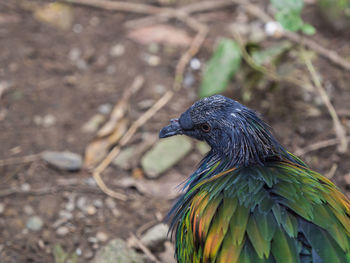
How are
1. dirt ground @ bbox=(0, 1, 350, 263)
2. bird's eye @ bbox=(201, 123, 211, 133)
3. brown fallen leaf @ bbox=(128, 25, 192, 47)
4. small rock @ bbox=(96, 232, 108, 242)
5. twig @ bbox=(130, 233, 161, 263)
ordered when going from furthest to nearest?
brown fallen leaf @ bbox=(128, 25, 192, 47) → dirt ground @ bbox=(0, 1, 350, 263) → small rock @ bbox=(96, 232, 108, 242) → twig @ bbox=(130, 233, 161, 263) → bird's eye @ bbox=(201, 123, 211, 133)

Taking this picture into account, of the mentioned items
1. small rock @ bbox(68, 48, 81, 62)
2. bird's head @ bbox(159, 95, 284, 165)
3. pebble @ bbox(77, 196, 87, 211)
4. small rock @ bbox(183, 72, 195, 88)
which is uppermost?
bird's head @ bbox(159, 95, 284, 165)

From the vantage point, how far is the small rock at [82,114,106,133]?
16.4 feet

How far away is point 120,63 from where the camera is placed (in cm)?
568

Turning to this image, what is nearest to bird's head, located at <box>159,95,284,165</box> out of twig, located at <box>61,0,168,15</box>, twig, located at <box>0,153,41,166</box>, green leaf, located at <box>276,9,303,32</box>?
green leaf, located at <box>276,9,303,32</box>

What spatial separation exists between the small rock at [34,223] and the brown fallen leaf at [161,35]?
2.64 metres

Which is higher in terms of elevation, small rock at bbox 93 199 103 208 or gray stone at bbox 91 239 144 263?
gray stone at bbox 91 239 144 263

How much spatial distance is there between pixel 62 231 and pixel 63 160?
2.62 ft

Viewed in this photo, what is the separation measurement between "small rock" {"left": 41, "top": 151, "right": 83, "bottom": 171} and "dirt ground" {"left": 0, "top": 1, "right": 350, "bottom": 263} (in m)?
0.06

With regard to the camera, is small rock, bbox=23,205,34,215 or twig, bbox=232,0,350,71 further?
twig, bbox=232,0,350,71

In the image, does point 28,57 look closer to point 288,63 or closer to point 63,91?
point 63,91

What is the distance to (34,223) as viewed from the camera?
4086 millimetres

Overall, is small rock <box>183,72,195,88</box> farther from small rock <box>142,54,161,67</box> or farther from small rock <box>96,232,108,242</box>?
small rock <box>96,232,108,242</box>

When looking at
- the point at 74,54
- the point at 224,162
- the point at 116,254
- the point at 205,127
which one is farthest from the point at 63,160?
the point at 224,162

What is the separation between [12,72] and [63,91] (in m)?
0.65
